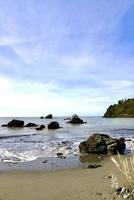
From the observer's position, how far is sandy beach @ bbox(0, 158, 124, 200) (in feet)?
29.9

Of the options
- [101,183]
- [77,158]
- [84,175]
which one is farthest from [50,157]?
[101,183]

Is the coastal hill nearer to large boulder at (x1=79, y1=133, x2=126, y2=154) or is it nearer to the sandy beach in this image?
large boulder at (x1=79, y1=133, x2=126, y2=154)

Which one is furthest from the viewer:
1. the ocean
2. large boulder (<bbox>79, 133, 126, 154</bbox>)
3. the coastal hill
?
the coastal hill

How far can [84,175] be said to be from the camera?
12492 millimetres

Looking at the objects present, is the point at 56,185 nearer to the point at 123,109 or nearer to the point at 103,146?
the point at 103,146

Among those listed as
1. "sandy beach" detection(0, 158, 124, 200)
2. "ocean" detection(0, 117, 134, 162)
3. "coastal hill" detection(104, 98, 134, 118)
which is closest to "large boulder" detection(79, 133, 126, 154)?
"ocean" detection(0, 117, 134, 162)

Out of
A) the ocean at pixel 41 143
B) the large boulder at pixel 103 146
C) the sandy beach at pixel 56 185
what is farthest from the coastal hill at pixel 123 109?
the sandy beach at pixel 56 185

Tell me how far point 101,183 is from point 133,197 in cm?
→ 289

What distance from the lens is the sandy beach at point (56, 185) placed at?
912cm

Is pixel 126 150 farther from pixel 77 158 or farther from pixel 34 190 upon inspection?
pixel 34 190

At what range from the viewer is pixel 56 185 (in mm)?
10766

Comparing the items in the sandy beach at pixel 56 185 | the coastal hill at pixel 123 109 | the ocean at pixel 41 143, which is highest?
the coastal hill at pixel 123 109

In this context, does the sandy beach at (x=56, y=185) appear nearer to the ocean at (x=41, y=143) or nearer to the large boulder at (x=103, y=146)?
the ocean at (x=41, y=143)

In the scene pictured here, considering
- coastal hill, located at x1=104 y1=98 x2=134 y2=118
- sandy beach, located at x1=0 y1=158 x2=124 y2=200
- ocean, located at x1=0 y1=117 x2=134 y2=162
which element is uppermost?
coastal hill, located at x1=104 y1=98 x2=134 y2=118
